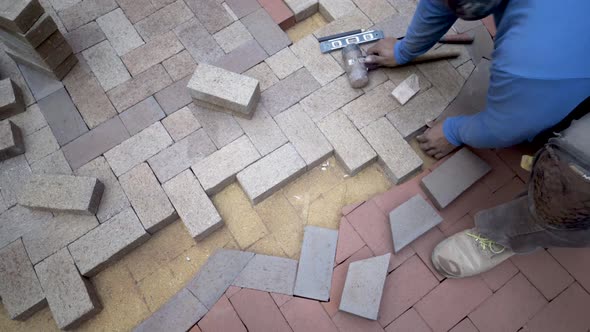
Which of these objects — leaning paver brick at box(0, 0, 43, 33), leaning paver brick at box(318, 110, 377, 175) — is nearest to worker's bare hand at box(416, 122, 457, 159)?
leaning paver brick at box(318, 110, 377, 175)

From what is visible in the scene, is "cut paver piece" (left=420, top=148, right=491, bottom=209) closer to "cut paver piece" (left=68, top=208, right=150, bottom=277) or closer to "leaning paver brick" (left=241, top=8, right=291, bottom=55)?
"leaning paver brick" (left=241, top=8, right=291, bottom=55)

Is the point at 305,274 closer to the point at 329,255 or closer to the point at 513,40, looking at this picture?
the point at 329,255

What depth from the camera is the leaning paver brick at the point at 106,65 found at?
361cm

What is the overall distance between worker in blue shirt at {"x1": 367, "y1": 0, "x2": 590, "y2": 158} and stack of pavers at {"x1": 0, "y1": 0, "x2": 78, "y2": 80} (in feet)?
10.0

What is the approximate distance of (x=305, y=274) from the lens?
2926mm

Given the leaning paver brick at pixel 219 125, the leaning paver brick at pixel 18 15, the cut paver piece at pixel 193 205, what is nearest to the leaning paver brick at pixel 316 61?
the leaning paver brick at pixel 219 125

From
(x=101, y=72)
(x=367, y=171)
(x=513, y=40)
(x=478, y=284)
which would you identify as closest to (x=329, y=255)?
(x=367, y=171)

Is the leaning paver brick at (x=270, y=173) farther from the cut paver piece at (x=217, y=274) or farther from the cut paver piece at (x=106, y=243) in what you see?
the cut paver piece at (x=106, y=243)

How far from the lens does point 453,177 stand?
3.07 metres

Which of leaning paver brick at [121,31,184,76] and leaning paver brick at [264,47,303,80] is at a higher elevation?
leaning paver brick at [121,31,184,76]

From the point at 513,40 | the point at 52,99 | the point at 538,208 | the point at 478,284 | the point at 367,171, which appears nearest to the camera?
the point at 513,40

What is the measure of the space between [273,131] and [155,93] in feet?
3.75

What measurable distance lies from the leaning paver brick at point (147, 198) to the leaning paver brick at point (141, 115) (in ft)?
1.24

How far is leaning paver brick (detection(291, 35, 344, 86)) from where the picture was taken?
355cm
